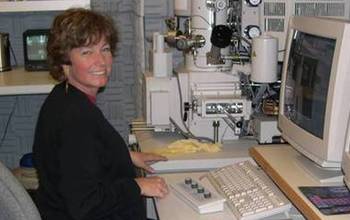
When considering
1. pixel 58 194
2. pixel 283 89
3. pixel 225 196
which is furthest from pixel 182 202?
pixel 283 89

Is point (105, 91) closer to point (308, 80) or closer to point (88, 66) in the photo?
point (88, 66)

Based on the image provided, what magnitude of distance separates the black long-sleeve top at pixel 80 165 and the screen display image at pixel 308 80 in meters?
0.57

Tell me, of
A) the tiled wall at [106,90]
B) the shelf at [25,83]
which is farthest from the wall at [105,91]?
the shelf at [25,83]

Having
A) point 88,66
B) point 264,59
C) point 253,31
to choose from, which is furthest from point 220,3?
point 88,66

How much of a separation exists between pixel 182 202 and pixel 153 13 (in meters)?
1.46

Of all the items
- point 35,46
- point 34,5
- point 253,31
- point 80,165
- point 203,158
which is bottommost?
point 203,158

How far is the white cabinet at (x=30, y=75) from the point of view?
280cm

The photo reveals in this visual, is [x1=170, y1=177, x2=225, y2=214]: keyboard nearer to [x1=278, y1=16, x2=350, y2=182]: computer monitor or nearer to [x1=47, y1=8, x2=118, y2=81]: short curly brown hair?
[x1=278, y1=16, x2=350, y2=182]: computer monitor

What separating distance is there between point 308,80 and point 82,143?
708 millimetres

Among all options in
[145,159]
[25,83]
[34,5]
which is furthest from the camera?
[34,5]

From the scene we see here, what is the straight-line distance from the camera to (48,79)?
295 centimetres

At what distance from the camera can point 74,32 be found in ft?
5.55

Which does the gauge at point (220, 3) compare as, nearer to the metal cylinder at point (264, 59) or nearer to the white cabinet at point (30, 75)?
the metal cylinder at point (264, 59)

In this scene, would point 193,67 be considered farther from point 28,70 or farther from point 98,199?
point 28,70
